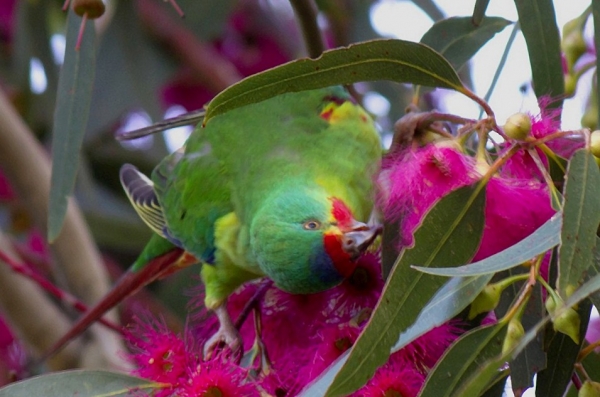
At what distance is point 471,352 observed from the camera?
0.98 m

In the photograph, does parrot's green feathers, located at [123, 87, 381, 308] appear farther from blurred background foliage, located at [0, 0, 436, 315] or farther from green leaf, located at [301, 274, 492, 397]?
blurred background foliage, located at [0, 0, 436, 315]

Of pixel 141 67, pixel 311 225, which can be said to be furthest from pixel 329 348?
pixel 141 67

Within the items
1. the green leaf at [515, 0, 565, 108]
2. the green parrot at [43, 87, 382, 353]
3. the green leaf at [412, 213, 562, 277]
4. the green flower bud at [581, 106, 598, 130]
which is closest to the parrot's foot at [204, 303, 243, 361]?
the green parrot at [43, 87, 382, 353]

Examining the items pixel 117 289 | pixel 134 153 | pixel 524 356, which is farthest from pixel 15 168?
pixel 524 356

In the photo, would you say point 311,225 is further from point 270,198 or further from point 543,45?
point 543,45

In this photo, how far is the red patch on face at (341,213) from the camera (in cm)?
136

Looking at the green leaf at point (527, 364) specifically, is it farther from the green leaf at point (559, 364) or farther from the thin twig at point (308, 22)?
the thin twig at point (308, 22)

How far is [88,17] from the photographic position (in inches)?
56.7

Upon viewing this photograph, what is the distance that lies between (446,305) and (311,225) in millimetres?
396

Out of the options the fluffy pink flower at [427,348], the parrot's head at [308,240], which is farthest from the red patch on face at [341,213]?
the fluffy pink flower at [427,348]

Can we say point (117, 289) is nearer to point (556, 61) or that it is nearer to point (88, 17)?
point (88, 17)

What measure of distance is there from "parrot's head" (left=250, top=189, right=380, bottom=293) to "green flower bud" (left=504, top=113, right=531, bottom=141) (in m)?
0.32

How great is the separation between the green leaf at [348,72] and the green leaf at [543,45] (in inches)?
8.5

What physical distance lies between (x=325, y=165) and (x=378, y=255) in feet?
0.91
